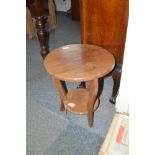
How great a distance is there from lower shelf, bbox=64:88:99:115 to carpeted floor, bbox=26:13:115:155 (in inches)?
4.3

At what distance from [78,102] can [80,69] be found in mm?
346

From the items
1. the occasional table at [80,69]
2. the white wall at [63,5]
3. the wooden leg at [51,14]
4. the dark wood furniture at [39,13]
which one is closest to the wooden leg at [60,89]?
the occasional table at [80,69]

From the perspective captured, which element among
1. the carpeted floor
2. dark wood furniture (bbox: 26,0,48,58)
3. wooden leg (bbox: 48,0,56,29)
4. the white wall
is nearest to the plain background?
the carpeted floor

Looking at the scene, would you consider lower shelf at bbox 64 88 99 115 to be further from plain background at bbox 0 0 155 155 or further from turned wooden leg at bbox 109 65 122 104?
plain background at bbox 0 0 155 155

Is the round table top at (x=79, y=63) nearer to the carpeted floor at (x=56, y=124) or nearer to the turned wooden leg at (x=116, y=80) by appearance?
the turned wooden leg at (x=116, y=80)

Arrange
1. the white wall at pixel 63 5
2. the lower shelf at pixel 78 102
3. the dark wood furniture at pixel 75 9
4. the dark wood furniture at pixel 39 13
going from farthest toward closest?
the white wall at pixel 63 5 → the dark wood furniture at pixel 75 9 → the dark wood furniture at pixel 39 13 → the lower shelf at pixel 78 102

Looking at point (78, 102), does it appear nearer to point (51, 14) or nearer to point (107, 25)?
point (107, 25)

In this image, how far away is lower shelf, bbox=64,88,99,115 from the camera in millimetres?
1452

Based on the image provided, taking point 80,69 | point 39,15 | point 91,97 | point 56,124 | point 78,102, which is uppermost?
point 39,15

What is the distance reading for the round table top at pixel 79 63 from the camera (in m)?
1.19

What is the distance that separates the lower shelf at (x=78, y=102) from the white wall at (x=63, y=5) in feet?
7.00

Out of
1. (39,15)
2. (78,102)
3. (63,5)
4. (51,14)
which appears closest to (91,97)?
(78,102)

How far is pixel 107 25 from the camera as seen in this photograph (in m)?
1.40
